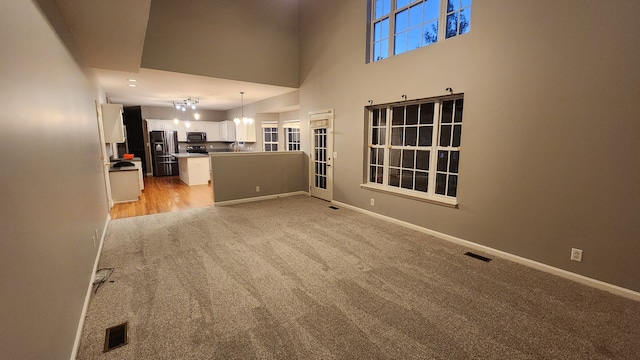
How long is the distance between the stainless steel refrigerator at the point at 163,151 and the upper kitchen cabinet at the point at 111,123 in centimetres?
430

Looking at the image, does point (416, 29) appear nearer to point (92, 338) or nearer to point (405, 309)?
point (405, 309)

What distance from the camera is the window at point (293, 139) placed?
27.3ft

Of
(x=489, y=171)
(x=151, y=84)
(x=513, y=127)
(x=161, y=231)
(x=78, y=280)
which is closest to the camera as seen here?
(x=78, y=280)

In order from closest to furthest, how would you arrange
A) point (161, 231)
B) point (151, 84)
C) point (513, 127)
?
point (513, 127) → point (161, 231) → point (151, 84)

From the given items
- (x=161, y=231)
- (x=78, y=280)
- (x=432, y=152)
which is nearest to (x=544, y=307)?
(x=432, y=152)

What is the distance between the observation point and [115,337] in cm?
198

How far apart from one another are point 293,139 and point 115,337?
6.93 meters

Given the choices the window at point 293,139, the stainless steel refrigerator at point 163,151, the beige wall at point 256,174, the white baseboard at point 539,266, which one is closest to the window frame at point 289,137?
the window at point 293,139

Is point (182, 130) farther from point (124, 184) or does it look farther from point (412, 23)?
point (412, 23)

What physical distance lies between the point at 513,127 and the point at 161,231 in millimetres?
4974

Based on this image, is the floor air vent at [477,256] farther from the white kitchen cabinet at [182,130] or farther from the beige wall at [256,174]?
the white kitchen cabinet at [182,130]

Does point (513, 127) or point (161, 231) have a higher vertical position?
point (513, 127)

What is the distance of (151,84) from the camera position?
232 inches

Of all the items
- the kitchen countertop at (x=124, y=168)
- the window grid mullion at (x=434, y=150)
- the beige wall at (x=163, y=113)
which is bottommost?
the kitchen countertop at (x=124, y=168)
